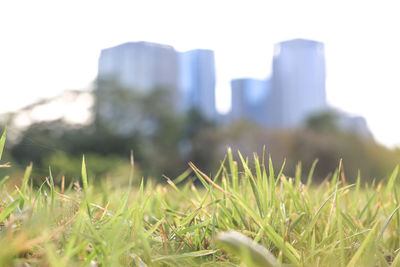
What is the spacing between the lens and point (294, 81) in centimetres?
6156

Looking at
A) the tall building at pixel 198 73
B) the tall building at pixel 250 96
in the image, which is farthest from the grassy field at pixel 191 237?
the tall building at pixel 250 96

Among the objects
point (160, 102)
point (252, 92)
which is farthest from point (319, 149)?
point (252, 92)

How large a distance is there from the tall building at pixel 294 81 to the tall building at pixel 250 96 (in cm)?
112

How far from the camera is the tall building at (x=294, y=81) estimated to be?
5809cm

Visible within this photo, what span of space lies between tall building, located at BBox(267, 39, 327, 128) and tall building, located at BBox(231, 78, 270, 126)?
1124mm

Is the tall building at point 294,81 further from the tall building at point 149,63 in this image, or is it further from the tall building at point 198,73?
the tall building at point 149,63

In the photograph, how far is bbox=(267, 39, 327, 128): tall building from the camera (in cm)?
5809

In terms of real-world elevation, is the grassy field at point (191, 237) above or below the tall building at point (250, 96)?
above

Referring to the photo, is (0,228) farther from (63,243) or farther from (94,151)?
(94,151)

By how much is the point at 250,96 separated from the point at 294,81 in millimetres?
7074

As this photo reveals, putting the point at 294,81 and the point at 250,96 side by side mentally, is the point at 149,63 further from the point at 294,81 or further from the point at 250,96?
the point at 294,81

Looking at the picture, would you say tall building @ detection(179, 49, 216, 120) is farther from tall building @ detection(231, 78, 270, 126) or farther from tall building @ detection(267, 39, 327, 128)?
tall building @ detection(267, 39, 327, 128)

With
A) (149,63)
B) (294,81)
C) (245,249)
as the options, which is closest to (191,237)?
(245,249)

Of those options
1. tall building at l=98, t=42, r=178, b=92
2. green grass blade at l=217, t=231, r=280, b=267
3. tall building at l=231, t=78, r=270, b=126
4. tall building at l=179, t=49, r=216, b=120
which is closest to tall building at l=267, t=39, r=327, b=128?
tall building at l=231, t=78, r=270, b=126
